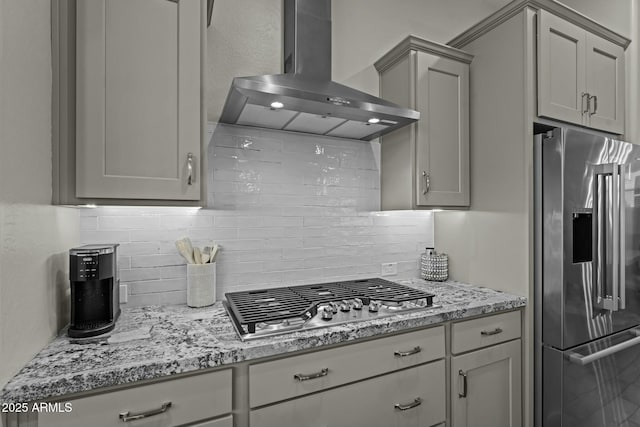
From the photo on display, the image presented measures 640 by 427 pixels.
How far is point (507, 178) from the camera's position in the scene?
1.99 metres

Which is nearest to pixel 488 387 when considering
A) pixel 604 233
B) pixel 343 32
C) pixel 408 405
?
pixel 408 405

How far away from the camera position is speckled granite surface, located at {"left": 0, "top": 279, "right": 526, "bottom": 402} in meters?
1.00

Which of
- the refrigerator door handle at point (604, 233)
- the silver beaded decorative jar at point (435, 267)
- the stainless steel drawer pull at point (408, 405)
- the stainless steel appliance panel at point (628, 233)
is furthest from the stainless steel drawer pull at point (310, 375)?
the stainless steel appliance panel at point (628, 233)

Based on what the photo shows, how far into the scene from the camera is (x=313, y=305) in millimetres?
1555

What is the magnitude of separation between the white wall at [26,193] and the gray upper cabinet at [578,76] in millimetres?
2289

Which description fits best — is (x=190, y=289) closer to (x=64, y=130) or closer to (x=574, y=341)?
(x=64, y=130)

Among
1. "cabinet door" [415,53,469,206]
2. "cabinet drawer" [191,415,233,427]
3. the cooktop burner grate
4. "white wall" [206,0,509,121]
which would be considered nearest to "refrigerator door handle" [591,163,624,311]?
"cabinet door" [415,53,469,206]

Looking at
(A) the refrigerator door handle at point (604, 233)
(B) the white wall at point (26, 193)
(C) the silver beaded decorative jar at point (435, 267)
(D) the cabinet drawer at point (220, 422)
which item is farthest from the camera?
(C) the silver beaded decorative jar at point (435, 267)

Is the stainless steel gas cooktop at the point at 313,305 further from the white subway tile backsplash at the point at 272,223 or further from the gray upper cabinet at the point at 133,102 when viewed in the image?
the gray upper cabinet at the point at 133,102

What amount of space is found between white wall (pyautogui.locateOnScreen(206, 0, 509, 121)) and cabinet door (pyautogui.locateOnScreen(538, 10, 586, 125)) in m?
0.88

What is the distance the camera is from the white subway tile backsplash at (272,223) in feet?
5.68

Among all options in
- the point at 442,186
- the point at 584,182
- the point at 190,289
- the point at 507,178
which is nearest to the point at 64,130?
the point at 190,289

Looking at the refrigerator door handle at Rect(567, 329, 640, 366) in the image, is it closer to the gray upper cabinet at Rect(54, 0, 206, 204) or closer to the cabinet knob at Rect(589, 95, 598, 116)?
the cabinet knob at Rect(589, 95, 598, 116)

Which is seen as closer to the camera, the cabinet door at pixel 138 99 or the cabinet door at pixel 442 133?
the cabinet door at pixel 138 99
